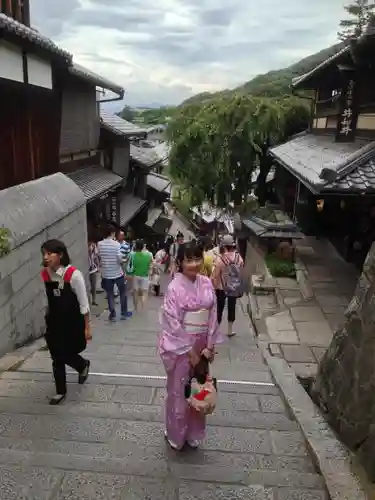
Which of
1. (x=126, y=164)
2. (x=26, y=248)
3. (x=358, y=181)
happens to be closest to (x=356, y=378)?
(x=358, y=181)

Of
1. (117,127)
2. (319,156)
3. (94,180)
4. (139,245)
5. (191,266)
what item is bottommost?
(139,245)

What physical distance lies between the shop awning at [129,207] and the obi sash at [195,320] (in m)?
17.5

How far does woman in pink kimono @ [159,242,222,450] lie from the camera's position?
3744 millimetres

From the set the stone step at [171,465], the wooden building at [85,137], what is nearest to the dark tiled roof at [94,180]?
the wooden building at [85,137]

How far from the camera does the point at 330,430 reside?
420cm

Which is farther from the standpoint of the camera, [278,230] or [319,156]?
[278,230]

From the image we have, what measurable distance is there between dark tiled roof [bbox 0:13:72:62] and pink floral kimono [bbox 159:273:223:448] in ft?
15.1

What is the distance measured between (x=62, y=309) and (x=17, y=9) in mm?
7487

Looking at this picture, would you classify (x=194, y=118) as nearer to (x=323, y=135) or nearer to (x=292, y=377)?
(x=323, y=135)

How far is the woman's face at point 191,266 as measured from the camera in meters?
3.70

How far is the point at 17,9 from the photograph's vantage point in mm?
9164

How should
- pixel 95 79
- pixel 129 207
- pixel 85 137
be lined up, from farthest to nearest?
pixel 129 207 → pixel 85 137 → pixel 95 79

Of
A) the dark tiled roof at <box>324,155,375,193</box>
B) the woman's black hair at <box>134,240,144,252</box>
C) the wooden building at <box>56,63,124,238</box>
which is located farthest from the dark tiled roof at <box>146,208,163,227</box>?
the dark tiled roof at <box>324,155,375,193</box>

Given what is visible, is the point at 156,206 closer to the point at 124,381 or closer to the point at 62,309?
the point at 124,381
